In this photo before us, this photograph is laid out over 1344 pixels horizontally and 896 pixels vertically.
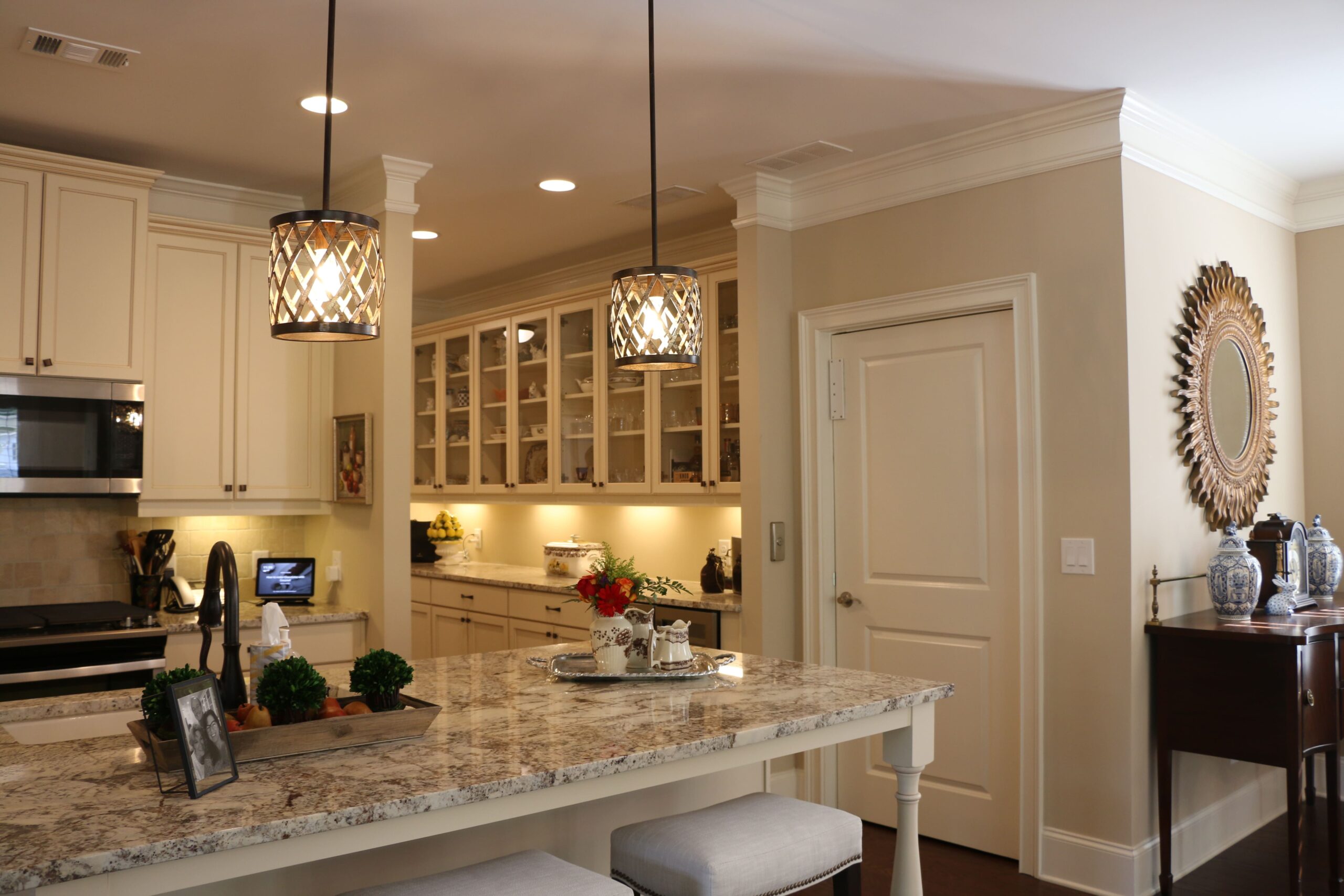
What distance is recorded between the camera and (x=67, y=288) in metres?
3.61

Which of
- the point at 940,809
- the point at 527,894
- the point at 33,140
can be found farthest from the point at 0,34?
the point at 940,809

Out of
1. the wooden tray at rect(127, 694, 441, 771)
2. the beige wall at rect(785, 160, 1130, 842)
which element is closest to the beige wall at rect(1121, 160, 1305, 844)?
the beige wall at rect(785, 160, 1130, 842)

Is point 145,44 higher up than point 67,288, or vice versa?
point 145,44

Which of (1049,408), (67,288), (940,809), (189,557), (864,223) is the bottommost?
(940,809)

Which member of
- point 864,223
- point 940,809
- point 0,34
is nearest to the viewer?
point 0,34

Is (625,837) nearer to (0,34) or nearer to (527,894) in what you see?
(527,894)

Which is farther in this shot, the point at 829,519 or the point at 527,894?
the point at 829,519

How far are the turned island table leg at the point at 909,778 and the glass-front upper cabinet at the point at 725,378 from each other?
2.09 meters

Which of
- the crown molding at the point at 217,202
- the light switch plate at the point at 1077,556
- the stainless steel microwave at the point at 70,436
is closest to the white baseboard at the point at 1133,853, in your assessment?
the light switch plate at the point at 1077,556

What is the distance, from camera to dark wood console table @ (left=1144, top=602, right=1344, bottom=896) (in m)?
3.11

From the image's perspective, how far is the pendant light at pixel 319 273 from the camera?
1.77 meters

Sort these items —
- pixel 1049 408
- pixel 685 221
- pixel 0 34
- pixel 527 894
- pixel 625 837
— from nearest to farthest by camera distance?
1. pixel 527 894
2. pixel 625 837
3. pixel 0 34
4. pixel 1049 408
5. pixel 685 221

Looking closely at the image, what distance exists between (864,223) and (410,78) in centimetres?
185

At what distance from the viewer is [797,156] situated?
3.89 metres
